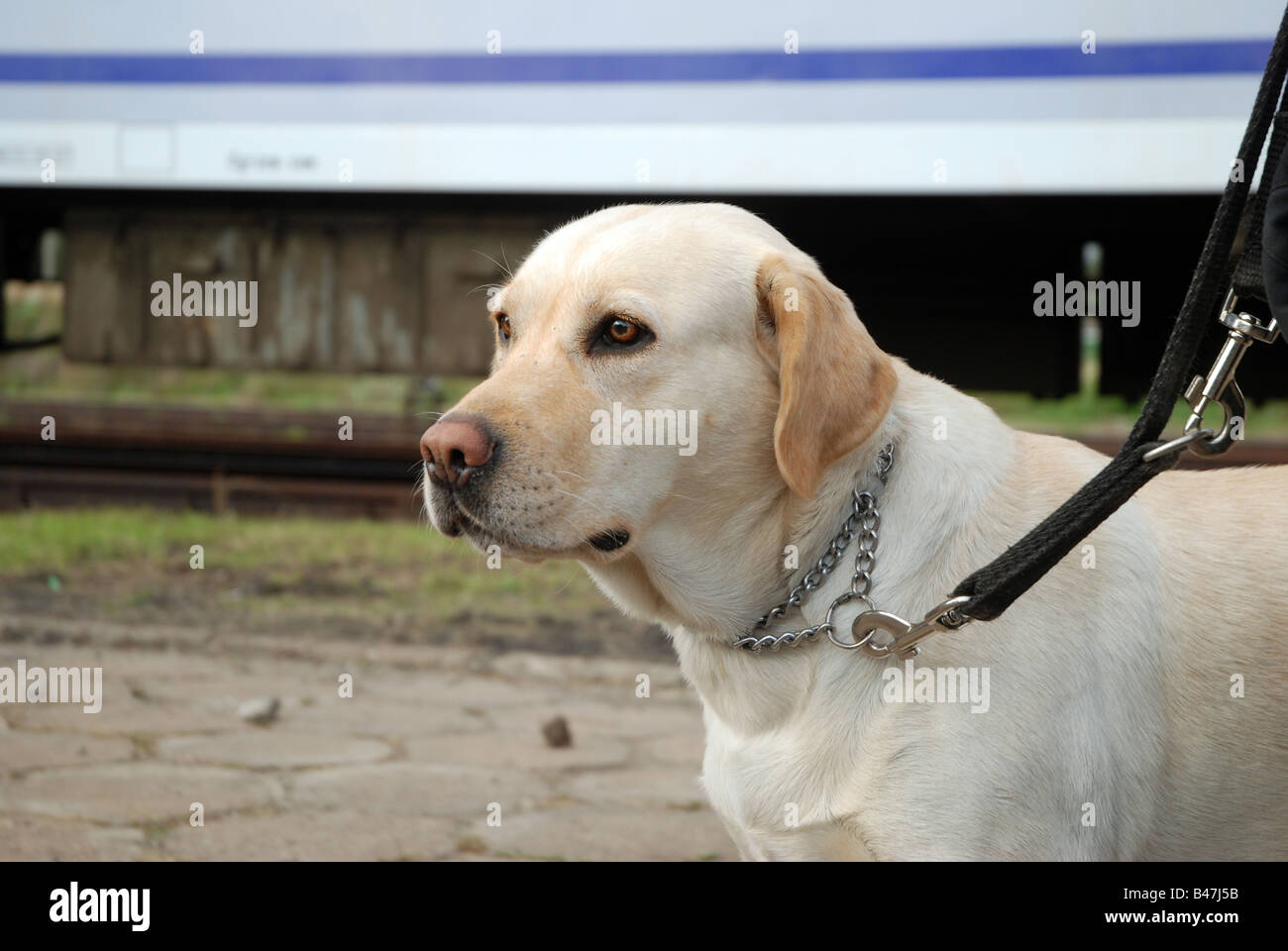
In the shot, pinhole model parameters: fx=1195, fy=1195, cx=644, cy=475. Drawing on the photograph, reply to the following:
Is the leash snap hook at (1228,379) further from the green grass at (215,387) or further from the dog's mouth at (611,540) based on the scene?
the green grass at (215,387)

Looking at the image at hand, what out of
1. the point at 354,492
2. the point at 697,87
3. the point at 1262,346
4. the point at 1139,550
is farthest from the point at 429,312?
the point at 1139,550

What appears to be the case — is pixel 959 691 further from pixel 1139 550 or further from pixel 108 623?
pixel 108 623

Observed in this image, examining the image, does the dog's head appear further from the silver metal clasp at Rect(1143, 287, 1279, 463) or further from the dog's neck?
the silver metal clasp at Rect(1143, 287, 1279, 463)

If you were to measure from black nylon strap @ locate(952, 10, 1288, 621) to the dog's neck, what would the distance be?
198 mm

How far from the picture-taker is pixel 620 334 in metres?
2.12

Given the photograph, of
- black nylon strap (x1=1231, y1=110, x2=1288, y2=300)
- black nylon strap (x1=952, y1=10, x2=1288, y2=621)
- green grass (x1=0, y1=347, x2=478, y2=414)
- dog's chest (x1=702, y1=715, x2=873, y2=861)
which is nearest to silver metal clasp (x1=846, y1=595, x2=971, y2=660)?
black nylon strap (x1=952, y1=10, x2=1288, y2=621)

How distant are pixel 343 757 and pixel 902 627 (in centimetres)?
228

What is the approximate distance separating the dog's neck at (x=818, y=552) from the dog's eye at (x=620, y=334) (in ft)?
1.05

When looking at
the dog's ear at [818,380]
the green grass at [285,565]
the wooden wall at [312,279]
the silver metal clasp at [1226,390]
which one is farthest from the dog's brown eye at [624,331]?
the wooden wall at [312,279]

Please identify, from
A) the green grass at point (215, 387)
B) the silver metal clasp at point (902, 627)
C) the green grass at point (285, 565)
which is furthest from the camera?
the green grass at point (215, 387)

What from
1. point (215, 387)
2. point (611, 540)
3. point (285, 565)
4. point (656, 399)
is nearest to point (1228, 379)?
point (656, 399)

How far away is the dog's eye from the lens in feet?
6.91

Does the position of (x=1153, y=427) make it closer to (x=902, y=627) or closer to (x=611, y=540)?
(x=902, y=627)

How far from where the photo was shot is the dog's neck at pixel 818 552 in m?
2.05
